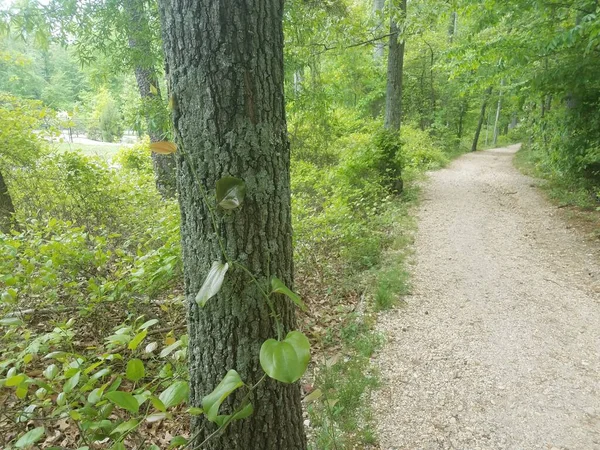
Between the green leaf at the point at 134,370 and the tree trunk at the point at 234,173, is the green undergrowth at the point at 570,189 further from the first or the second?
the green leaf at the point at 134,370

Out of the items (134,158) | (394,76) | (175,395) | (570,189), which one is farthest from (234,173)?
(134,158)

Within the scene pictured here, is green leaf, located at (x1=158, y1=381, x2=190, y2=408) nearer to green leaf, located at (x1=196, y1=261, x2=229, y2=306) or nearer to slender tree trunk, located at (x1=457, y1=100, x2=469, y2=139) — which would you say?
green leaf, located at (x1=196, y1=261, x2=229, y2=306)

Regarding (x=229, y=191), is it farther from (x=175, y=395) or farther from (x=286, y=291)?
(x=175, y=395)

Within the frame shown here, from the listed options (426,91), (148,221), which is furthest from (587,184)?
(426,91)

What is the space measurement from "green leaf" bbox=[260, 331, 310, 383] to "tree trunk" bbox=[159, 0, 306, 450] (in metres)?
0.34

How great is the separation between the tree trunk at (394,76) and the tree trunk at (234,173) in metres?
7.17

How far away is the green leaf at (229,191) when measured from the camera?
1277 mm

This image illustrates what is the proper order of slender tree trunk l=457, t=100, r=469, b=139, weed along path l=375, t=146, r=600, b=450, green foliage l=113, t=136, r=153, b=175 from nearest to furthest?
weed along path l=375, t=146, r=600, b=450
green foliage l=113, t=136, r=153, b=175
slender tree trunk l=457, t=100, r=469, b=139

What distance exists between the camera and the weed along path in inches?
100

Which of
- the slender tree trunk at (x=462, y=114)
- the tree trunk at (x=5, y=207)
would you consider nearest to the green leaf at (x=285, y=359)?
the tree trunk at (x=5, y=207)

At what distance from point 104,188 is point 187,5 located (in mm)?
5256

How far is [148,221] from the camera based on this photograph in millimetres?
5164

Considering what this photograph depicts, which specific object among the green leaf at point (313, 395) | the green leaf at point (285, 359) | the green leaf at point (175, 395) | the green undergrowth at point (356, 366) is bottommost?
the green undergrowth at point (356, 366)

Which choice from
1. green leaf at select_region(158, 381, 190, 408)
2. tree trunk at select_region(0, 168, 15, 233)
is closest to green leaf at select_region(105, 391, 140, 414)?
green leaf at select_region(158, 381, 190, 408)
